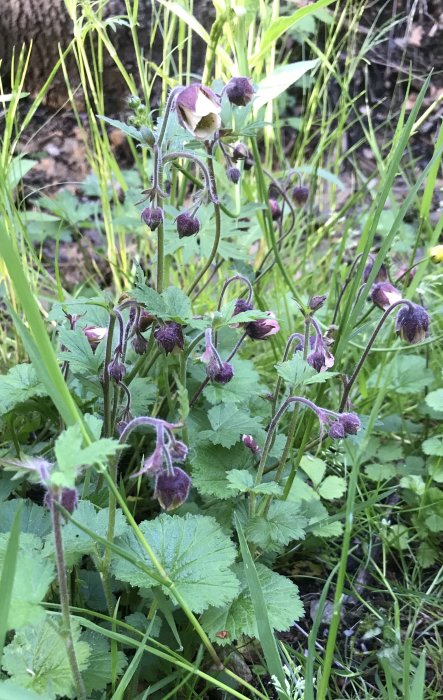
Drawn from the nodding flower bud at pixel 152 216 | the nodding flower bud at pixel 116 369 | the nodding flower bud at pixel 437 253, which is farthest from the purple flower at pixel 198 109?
the nodding flower bud at pixel 437 253

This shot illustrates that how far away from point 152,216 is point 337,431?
0.52 metres

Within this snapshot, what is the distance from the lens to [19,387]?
127 centimetres

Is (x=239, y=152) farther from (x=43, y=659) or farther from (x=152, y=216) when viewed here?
(x=43, y=659)

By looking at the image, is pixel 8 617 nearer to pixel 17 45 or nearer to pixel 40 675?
pixel 40 675

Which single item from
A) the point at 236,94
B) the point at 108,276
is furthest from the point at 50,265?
the point at 236,94

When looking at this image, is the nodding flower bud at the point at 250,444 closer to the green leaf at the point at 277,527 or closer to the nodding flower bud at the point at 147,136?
the green leaf at the point at 277,527

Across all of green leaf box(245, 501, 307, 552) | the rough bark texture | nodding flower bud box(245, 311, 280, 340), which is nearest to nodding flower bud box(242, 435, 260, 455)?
green leaf box(245, 501, 307, 552)

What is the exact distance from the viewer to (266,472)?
1.35 m

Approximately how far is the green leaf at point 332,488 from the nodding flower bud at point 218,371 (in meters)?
0.38

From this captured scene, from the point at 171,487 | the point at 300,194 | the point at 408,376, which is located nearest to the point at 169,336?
the point at 171,487

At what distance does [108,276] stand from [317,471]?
5.06 feet

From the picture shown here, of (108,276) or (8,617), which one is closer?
(8,617)

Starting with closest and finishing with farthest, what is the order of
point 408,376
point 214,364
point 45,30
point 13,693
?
point 13,693
point 214,364
point 408,376
point 45,30

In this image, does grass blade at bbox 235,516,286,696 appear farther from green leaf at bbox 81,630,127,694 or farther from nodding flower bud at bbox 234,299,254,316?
nodding flower bud at bbox 234,299,254,316
